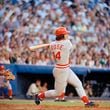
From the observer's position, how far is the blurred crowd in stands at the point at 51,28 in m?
15.5

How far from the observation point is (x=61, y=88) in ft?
29.2

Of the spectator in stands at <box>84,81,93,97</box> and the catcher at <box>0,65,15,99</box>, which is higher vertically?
the catcher at <box>0,65,15,99</box>

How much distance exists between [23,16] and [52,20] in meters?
1.23

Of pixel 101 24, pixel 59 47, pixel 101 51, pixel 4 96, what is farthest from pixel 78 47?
pixel 59 47

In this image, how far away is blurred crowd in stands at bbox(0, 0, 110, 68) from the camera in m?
15.5

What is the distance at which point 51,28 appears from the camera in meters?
17.0

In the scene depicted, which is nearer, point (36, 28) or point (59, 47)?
point (59, 47)

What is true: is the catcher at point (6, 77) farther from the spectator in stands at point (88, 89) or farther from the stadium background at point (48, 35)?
the spectator in stands at point (88, 89)

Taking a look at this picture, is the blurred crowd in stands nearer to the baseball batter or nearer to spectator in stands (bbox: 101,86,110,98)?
spectator in stands (bbox: 101,86,110,98)

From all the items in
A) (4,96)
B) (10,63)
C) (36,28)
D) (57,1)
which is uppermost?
(57,1)

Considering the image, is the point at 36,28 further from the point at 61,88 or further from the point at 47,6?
the point at 61,88

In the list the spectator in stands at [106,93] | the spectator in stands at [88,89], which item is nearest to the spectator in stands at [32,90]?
the spectator in stands at [88,89]

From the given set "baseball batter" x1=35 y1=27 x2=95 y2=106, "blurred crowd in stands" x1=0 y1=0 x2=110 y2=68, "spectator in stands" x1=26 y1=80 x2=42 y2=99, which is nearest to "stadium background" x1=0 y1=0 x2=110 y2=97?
"blurred crowd in stands" x1=0 y1=0 x2=110 y2=68

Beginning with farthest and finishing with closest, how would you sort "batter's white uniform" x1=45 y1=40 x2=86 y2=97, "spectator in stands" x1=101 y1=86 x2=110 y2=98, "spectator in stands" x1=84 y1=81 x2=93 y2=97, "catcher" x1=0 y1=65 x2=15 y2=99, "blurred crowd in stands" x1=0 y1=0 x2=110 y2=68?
"spectator in stands" x1=101 y1=86 x2=110 y2=98 → "spectator in stands" x1=84 y1=81 x2=93 y2=97 → "blurred crowd in stands" x1=0 y1=0 x2=110 y2=68 → "catcher" x1=0 y1=65 x2=15 y2=99 → "batter's white uniform" x1=45 y1=40 x2=86 y2=97
